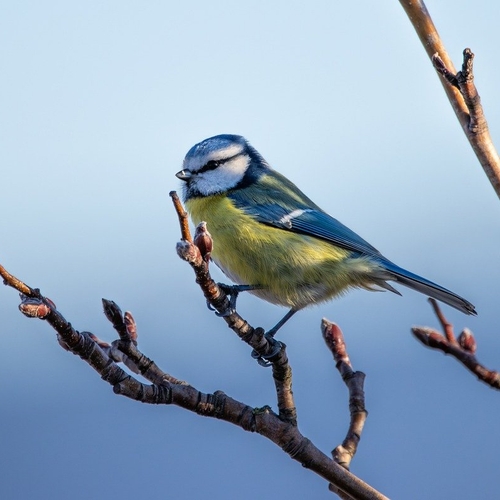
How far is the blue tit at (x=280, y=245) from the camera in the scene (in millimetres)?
2541

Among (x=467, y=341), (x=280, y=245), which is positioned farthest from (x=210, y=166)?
(x=467, y=341)

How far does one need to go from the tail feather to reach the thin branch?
873 mm

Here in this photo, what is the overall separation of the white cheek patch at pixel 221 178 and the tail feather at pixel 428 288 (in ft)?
2.24

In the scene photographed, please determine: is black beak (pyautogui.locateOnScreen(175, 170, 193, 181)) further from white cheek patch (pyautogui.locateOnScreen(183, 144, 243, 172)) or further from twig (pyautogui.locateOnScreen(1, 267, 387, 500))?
twig (pyautogui.locateOnScreen(1, 267, 387, 500))

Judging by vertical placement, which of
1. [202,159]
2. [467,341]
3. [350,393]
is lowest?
[350,393]

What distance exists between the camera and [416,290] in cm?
264

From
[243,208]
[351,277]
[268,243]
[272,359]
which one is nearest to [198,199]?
[243,208]

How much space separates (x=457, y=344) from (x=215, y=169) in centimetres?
152

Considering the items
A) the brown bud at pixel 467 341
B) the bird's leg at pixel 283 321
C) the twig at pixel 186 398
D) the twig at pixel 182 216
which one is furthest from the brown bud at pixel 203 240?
the bird's leg at pixel 283 321

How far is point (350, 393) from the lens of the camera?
77.3 inches

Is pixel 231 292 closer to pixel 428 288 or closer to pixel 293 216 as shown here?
pixel 293 216

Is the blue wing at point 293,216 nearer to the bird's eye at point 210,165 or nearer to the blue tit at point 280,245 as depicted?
the blue tit at point 280,245

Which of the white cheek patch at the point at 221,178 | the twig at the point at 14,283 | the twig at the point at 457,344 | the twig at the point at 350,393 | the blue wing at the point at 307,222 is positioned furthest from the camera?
the white cheek patch at the point at 221,178

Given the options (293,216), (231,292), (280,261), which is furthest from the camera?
(293,216)
